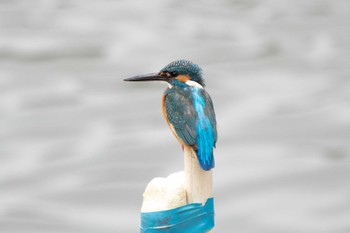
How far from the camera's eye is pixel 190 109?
2688mm

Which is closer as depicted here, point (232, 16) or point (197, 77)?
point (197, 77)

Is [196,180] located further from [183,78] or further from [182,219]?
[183,78]

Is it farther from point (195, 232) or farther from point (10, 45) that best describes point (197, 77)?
point (10, 45)

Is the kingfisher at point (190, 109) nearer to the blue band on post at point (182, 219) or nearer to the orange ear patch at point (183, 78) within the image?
the orange ear patch at point (183, 78)

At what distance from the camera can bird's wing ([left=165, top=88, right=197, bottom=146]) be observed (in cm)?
266

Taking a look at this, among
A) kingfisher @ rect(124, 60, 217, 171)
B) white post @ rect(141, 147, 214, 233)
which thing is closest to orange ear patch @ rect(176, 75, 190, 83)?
kingfisher @ rect(124, 60, 217, 171)

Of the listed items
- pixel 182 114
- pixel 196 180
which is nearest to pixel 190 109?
pixel 182 114

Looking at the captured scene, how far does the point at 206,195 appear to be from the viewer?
2.67 meters

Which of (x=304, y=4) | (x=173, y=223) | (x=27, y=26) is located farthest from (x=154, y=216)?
(x=304, y=4)

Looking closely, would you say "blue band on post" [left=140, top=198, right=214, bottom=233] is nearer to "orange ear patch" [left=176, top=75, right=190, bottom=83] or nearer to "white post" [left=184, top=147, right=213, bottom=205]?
"white post" [left=184, top=147, right=213, bottom=205]

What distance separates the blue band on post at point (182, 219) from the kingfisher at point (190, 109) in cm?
12

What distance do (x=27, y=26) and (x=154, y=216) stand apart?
218 inches

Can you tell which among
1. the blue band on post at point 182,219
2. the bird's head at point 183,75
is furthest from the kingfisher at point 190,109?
the blue band on post at point 182,219

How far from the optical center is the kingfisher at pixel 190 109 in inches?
104
